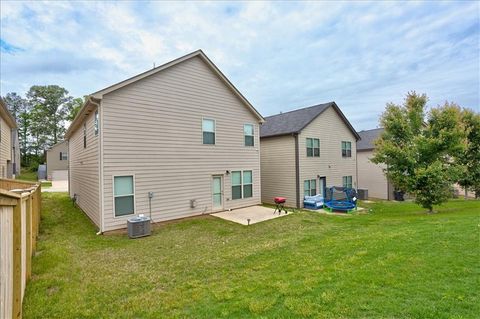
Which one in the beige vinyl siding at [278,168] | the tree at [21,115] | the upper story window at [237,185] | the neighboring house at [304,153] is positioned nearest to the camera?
the upper story window at [237,185]

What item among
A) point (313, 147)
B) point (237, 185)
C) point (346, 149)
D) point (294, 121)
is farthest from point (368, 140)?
point (237, 185)

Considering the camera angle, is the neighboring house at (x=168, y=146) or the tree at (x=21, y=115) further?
the tree at (x=21, y=115)

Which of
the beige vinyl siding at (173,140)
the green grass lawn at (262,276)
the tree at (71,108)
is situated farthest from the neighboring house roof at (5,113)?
the tree at (71,108)

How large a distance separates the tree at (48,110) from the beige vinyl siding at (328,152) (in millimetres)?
46868

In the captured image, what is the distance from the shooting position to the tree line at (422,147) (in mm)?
13219

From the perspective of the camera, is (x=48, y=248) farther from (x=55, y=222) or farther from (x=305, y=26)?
(x=305, y=26)

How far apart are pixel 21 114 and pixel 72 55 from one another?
35945mm

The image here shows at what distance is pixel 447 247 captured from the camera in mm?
5844

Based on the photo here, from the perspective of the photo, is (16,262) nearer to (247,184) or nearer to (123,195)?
(123,195)

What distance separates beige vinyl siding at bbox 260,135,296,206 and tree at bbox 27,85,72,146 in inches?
1735

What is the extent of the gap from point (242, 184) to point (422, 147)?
972 cm

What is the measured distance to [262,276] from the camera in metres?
5.00

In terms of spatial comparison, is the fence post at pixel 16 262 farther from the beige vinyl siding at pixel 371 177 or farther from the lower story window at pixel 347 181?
A: the beige vinyl siding at pixel 371 177

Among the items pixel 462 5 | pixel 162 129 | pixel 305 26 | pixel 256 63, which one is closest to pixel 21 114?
pixel 256 63
